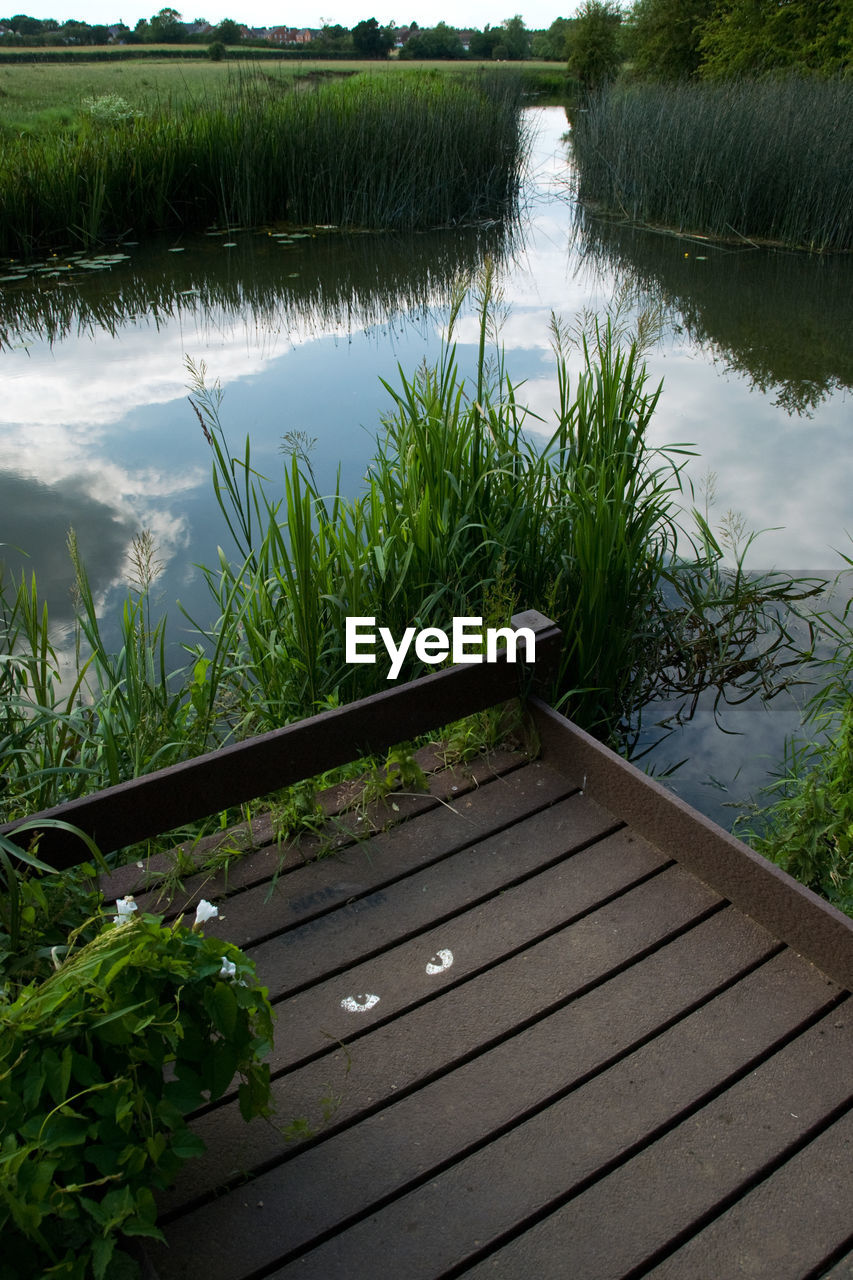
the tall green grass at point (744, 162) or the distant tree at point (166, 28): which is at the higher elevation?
the distant tree at point (166, 28)

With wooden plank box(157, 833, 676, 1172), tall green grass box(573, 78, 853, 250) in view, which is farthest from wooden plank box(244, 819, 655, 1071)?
tall green grass box(573, 78, 853, 250)

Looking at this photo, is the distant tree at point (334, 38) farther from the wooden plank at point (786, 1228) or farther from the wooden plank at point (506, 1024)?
the wooden plank at point (786, 1228)

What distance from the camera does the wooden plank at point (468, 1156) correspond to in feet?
4.05

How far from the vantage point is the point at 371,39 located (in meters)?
30.6

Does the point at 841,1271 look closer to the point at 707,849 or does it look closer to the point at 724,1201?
the point at 724,1201

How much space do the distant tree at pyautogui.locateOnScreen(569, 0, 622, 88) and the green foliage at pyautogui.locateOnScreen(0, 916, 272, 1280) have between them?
81.4ft

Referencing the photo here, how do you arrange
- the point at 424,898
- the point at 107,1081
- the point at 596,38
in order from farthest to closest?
the point at 596,38 → the point at 424,898 → the point at 107,1081

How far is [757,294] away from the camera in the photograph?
23.3ft

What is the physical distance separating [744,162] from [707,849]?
8.22m

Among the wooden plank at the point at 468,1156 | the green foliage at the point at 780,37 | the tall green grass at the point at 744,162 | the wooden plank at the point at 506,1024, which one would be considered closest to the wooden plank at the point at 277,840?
the wooden plank at the point at 506,1024

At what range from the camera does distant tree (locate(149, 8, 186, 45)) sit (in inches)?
1193

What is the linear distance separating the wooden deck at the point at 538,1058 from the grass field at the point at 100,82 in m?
9.68

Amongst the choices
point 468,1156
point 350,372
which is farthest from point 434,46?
point 468,1156

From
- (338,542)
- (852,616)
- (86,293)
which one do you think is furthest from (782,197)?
(338,542)
